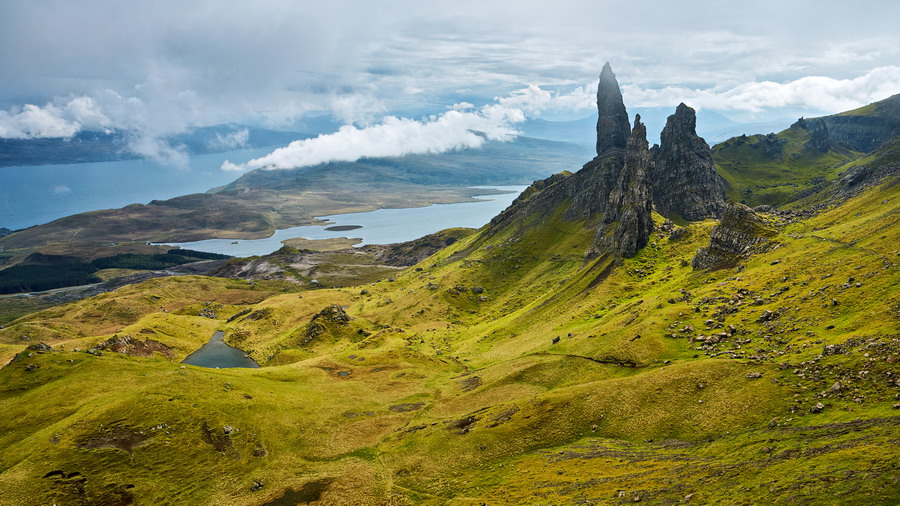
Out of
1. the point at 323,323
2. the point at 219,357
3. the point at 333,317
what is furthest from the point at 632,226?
the point at 219,357

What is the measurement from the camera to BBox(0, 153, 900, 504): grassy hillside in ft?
157

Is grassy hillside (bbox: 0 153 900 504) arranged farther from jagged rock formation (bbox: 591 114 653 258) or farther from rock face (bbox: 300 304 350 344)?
rock face (bbox: 300 304 350 344)

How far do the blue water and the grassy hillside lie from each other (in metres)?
59.8

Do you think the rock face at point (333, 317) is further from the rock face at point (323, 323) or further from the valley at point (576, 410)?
the valley at point (576, 410)

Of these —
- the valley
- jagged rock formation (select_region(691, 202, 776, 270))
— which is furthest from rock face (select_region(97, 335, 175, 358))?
jagged rock formation (select_region(691, 202, 776, 270))

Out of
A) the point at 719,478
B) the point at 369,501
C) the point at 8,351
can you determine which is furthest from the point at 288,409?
the point at 8,351

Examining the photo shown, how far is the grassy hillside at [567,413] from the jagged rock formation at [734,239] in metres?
7.31

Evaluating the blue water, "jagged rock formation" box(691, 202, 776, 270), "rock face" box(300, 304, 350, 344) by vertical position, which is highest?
"jagged rock formation" box(691, 202, 776, 270)

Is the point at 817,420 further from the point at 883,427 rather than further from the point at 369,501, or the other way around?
the point at 369,501

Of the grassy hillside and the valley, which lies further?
the valley

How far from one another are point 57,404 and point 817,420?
115692 mm

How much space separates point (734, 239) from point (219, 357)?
17458cm

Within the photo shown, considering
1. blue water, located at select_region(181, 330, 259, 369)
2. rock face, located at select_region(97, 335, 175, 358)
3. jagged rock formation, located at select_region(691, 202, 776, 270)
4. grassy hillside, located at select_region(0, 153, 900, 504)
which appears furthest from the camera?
blue water, located at select_region(181, 330, 259, 369)

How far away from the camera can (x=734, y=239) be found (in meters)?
118
